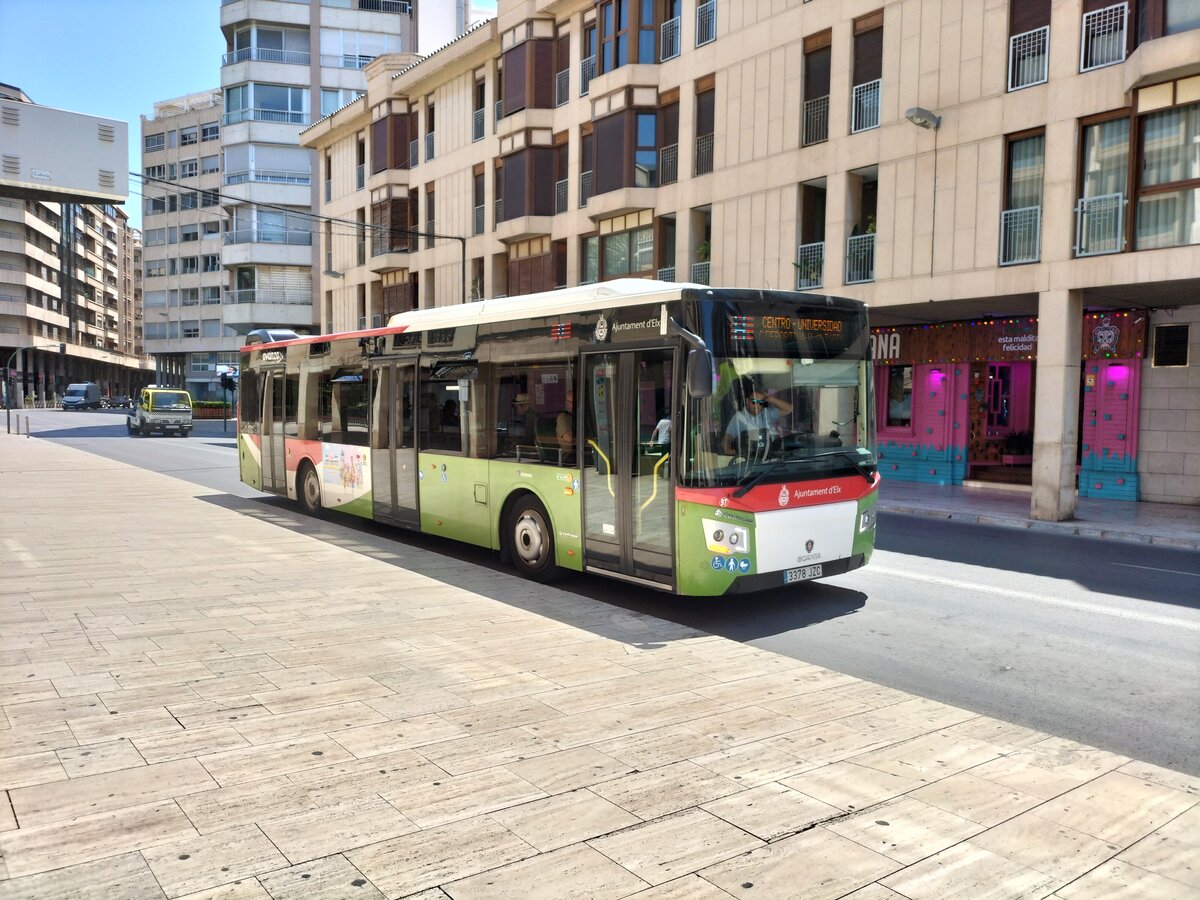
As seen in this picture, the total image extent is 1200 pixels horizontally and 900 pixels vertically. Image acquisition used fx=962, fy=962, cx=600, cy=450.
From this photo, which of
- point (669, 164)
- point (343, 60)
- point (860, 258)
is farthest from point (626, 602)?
point (343, 60)

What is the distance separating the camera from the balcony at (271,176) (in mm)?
64312

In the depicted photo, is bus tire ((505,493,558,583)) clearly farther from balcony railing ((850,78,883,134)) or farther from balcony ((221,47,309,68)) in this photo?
balcony ((221,47,309,68))

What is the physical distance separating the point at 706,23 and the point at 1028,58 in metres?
9.15

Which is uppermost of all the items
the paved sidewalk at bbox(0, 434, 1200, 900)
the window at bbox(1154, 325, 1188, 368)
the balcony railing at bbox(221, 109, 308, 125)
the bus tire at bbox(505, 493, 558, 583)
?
the balcony railing at bbox(221, 109, 308, 125)

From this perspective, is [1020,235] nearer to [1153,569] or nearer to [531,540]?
[1153,569]

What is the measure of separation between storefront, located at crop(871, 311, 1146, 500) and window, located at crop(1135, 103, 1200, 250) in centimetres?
360

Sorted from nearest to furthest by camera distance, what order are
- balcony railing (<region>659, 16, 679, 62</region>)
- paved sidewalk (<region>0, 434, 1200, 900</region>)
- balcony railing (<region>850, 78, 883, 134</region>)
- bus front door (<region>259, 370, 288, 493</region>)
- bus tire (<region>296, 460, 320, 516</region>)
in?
paved sidewalk (<region>0, 434, 1200, 900</region>), bus tire (<region>296, 460, 320, 516</region>), bus front door (<region>259, 370, 288, 493</region>), balcony railing (<region>850, 78, 883, 134</region>), balcony railing (<region>659, 16, 679, 62</region>)

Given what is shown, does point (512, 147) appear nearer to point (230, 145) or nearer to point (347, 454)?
point (347, 454)

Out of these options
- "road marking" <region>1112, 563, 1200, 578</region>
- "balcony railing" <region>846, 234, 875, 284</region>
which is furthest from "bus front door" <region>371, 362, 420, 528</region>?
"balcony railing" <region>846, 234, 875, 284</region>

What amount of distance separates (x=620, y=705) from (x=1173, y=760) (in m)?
3.00

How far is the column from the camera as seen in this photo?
53.8ft

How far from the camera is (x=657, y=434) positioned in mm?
8406

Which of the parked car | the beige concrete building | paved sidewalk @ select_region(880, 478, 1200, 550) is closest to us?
paved sidewalk @ select_region(880, 478, 1200, 550)

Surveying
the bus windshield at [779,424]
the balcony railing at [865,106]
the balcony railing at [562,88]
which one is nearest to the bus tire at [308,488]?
the bus windshield at [779,424]
